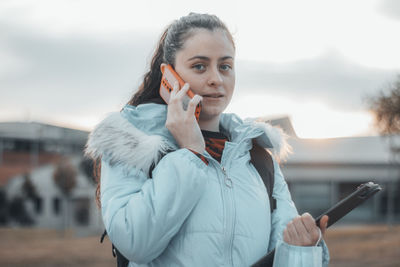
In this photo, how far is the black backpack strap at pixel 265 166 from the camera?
1.92m

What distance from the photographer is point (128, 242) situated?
152cm

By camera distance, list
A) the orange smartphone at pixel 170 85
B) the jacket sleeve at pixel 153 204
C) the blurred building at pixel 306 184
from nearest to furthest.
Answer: the jacket sleeve at pixel 153 204, the orange smartphone at pixel 170 85, the blurred building at pixel 306 184

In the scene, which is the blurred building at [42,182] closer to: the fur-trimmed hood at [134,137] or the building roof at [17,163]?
the building roof at [17,163]

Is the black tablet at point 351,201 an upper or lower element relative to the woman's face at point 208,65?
lower

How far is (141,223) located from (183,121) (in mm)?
445

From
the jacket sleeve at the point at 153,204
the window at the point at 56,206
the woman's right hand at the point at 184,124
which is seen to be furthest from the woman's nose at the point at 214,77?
the window at the point at 56,206

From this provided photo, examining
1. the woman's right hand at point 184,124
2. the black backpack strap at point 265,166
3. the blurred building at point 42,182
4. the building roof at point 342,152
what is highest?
the woman's right hand at point 184,124

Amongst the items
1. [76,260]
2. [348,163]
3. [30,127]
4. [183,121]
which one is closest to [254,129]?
[183,121]

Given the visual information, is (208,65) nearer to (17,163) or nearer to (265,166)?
(265,166)

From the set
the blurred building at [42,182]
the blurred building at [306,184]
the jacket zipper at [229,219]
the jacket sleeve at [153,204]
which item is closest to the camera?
the jacket sleeve at [153,204]

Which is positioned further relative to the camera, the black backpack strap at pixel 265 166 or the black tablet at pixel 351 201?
the black backpack strap at pixel 265 166

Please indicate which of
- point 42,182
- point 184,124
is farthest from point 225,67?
point 42,182

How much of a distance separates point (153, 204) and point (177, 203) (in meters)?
0.08

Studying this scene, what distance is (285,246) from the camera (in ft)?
5.33
